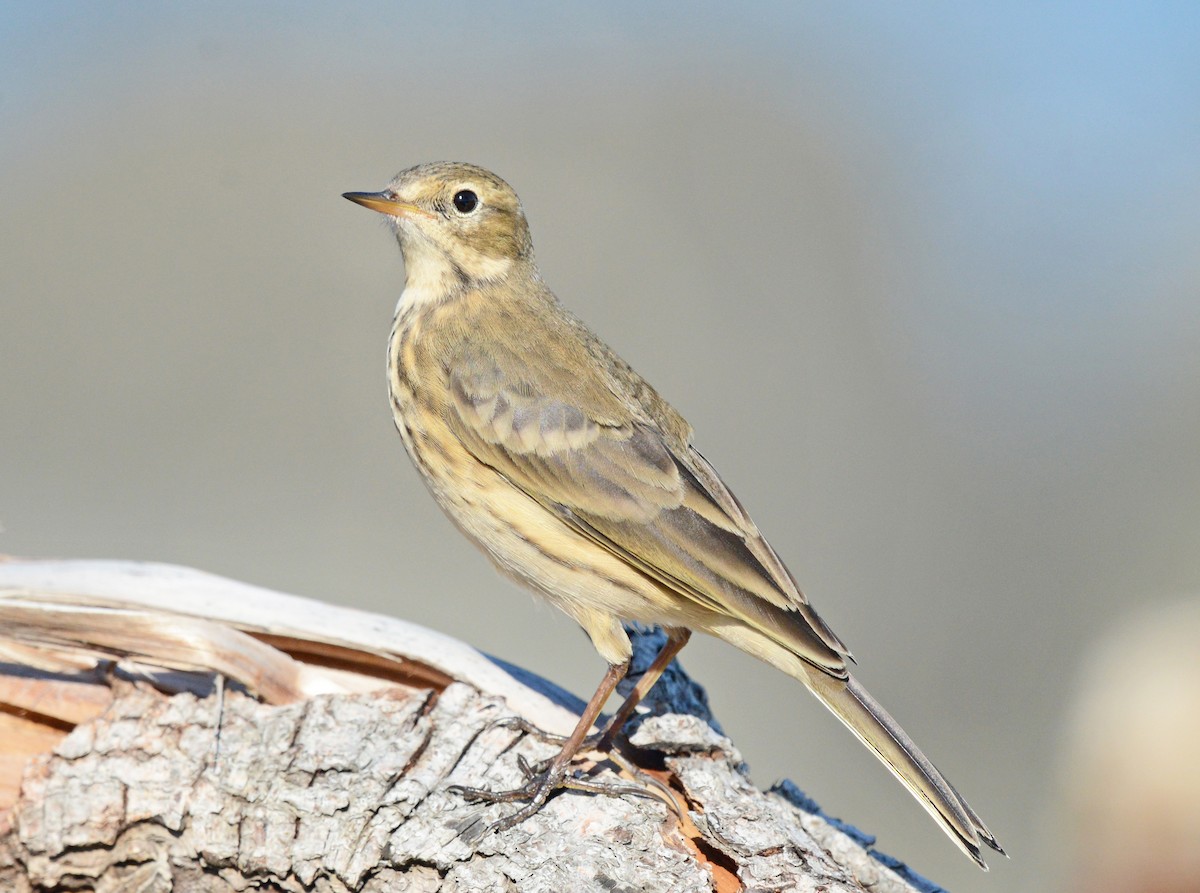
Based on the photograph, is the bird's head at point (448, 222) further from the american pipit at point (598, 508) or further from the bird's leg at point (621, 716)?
the bird's leg at point (621, 716)

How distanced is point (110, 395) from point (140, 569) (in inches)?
370

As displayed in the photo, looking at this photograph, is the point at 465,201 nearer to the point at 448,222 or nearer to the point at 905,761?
the point at 448,222

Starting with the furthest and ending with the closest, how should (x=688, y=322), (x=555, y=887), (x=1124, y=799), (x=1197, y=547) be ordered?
(x=688, y=322) < (x=1197, y=547) < (x=1124, y=799) < (x=555, y=887)

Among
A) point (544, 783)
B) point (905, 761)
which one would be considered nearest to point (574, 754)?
point (544, 783)

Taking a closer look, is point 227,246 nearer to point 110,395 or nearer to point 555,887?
point 110,395

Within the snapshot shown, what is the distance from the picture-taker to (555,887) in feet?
11.5

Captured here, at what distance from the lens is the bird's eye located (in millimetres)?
5434

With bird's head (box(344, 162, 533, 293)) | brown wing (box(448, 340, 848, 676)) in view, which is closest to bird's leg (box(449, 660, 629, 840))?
brown wing (box(448, 340, 848, 676))

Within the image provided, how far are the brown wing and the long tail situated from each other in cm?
12

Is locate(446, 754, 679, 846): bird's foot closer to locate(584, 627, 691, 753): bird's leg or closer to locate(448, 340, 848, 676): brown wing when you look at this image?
locate(584, 627, 691, 753): bird's leg

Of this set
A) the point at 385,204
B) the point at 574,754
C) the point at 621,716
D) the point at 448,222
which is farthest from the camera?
the point at 448,222

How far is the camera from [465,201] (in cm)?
545

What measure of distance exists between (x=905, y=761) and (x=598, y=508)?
1.35 m

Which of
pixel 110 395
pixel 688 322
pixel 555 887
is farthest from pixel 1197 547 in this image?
pixel 110 395
